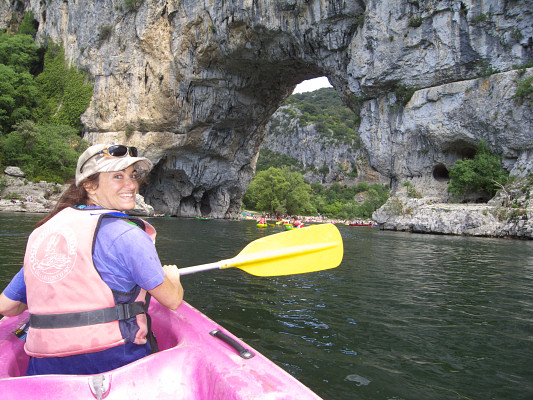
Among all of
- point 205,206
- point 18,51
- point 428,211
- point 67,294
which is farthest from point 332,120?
point 67,294

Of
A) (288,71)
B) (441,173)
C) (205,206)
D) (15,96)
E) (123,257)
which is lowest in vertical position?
(205,206)

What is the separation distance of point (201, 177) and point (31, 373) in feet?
95.7

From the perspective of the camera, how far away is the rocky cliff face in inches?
639

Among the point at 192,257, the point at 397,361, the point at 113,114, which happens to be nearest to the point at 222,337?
the point at 397,361

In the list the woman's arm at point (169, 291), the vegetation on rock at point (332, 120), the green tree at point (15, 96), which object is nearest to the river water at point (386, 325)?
the woman's arm at point (169, 291)

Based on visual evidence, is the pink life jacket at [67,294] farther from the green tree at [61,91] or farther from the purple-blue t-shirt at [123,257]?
the green tree at [61,91]

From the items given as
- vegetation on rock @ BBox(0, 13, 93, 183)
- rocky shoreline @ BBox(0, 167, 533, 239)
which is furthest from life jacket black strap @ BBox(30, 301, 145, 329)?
vegetation on rock @ BBox(0, 13, 93, 183)

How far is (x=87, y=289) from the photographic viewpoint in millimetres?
1344

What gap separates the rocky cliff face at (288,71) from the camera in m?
16.2

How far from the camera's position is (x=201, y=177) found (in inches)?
1184

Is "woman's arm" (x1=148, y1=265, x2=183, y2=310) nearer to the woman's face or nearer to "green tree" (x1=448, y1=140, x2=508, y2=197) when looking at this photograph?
the woman's face

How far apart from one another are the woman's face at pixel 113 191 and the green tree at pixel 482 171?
19.3m

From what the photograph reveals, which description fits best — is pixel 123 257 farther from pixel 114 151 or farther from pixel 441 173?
pixel 441 173

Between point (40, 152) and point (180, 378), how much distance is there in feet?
97.1
